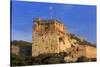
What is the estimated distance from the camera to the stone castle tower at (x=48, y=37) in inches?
90.3

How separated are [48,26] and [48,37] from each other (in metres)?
0.12

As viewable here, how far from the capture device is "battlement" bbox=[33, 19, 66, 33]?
2309 millimetres

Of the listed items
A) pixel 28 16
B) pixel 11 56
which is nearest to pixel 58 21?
pixel 28 16

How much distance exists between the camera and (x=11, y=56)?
2217 millimetres

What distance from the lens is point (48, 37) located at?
92.0 inches

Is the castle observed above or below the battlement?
below

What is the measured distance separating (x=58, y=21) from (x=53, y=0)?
246 millimetres

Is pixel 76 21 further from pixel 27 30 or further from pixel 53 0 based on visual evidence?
pixel 27 30

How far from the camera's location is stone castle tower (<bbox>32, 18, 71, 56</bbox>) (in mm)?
2293

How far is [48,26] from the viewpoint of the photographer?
7.69 feet

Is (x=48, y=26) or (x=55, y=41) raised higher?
(x=48, y=26)

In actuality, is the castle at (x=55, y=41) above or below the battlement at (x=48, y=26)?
below
